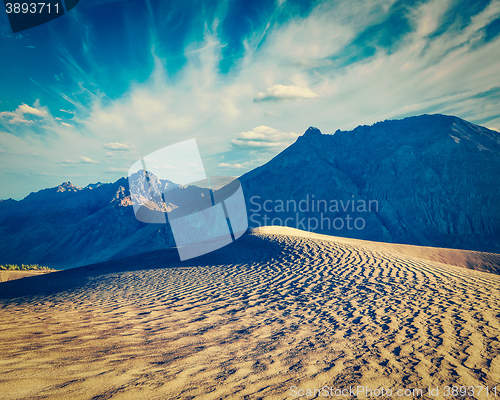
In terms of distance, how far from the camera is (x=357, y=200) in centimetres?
4662

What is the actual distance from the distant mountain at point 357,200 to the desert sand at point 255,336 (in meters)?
35.7

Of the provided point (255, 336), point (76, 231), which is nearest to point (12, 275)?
point (255, 336)

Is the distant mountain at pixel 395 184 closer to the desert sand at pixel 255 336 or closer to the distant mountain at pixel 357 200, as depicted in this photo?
the distant mountain at pixel 357 200

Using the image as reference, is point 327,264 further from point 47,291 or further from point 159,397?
point 47,291

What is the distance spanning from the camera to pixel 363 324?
454cm

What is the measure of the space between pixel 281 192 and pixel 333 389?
5191 cm

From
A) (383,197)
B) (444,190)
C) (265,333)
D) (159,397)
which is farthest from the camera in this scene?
(383,197)

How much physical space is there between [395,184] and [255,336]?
52798mm

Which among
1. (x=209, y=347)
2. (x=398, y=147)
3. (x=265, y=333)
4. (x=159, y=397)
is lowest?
(x=265, y=333)

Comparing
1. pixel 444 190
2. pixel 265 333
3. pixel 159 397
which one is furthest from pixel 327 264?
pixel 444 190

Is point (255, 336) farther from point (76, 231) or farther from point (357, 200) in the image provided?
point (76, 231)

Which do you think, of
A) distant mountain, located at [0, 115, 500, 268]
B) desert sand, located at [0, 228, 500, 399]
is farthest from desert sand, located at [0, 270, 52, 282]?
distant mountain, located at [0, 115, 500, 268]

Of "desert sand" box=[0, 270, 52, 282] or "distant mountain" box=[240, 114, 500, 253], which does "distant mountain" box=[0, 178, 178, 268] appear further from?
"distant mountain" box=[240, 114, 500, 253]

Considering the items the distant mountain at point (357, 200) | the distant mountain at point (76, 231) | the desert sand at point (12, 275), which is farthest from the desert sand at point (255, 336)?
the distant mountain at point (76, 231)
